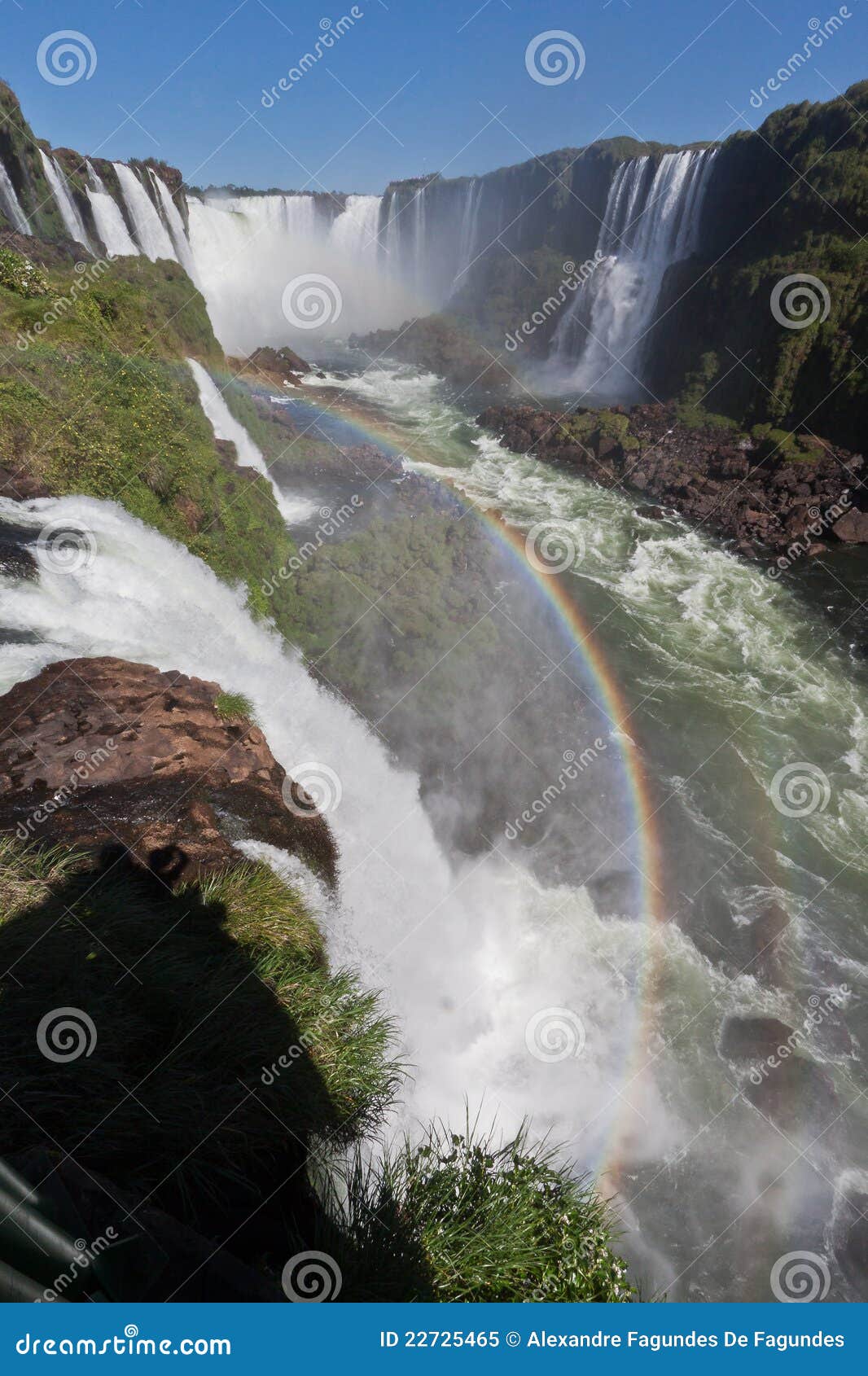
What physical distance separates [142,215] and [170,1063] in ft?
122

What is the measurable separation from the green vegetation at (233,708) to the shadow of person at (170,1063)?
3003mm

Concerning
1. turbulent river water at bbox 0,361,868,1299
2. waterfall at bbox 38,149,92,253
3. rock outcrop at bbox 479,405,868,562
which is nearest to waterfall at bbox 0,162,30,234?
waterfall at bbox 38,149,92,253

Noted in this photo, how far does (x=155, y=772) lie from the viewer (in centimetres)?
669

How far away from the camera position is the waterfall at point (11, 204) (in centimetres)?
2216

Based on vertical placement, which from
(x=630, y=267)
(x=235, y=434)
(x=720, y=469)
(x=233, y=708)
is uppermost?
(x=630, y=267)

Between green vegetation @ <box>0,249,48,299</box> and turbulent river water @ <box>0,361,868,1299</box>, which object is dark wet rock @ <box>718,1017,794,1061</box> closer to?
turbulent river water @ <box>0,361,868,1299</box>

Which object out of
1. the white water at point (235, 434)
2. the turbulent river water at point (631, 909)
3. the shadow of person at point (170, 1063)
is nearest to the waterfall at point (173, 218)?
the white water at point (235, 434)

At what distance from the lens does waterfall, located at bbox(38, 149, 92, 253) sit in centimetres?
2392

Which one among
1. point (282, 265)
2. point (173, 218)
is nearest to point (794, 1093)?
point (173, 218)

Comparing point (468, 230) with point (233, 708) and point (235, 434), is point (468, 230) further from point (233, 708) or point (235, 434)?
point (233, 708)

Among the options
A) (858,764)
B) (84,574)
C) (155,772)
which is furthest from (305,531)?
(858,764)

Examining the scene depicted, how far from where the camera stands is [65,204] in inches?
965

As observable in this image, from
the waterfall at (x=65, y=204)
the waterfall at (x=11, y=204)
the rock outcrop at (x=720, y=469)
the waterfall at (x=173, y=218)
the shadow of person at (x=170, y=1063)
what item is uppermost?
the rock outcrop at (x=720, y=469)

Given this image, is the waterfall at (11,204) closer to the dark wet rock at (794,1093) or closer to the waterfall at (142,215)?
the waterfall at (142,215)
